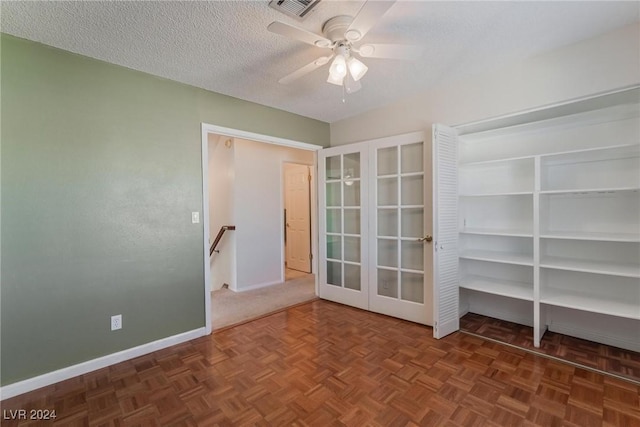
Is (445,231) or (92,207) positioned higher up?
(92,207)

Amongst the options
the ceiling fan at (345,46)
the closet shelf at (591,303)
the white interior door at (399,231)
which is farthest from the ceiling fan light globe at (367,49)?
the closet shelf at (591,303)

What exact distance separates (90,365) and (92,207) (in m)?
1.27

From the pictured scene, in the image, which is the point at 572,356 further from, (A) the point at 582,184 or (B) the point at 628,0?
(B) the point at 628,0

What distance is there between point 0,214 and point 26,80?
0.97m

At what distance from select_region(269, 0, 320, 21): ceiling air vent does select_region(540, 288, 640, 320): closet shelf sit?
2923 millimetres

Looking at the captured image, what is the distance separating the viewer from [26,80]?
6.83 ft

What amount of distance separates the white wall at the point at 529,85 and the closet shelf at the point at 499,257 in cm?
136

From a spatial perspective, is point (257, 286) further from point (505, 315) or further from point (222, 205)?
point (505, 315)

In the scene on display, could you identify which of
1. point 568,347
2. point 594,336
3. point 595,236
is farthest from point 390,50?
point 594,336

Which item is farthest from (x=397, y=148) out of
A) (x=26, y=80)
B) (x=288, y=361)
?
(x=26, y=80)

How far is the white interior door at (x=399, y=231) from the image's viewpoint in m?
3.13

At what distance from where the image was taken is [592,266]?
7.86 ft

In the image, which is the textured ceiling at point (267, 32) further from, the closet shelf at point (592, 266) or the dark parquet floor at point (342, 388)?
the dark parquet floor at point (342, 388)

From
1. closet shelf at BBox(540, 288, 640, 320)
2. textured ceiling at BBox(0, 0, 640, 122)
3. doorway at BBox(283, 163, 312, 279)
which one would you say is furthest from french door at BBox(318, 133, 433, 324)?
doorway at BBox(283, 163, 312, 279)
